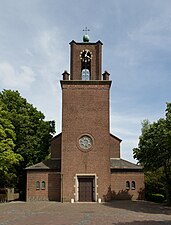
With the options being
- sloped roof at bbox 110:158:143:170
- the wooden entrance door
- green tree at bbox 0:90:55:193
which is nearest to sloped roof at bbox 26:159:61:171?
the wooden entrance door

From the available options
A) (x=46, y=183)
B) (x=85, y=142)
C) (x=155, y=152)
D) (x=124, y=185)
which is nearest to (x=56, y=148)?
(x=46, y=183)

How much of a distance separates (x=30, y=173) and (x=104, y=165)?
8629 millimetres

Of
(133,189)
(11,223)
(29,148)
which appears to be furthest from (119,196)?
(11,223)

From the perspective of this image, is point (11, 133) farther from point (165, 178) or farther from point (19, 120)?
point (165, 178)

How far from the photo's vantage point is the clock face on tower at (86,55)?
3932cm

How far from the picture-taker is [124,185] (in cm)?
3847

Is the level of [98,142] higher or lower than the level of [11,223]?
higher

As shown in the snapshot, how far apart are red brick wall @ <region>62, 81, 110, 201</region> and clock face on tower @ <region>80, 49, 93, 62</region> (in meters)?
3.18

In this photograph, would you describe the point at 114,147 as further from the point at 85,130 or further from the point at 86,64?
the point at 86,64

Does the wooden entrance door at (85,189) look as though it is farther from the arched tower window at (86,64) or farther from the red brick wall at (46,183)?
the arched tower window at (86,64)

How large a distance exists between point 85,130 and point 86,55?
29.1ft

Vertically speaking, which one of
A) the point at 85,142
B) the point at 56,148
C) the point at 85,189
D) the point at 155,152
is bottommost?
the point at 85,189

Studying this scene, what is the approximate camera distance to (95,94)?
38.2m

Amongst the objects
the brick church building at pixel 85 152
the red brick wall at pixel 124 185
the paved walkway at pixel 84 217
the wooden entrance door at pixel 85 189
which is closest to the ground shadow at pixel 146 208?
the paved walkway at pixel 84 217
